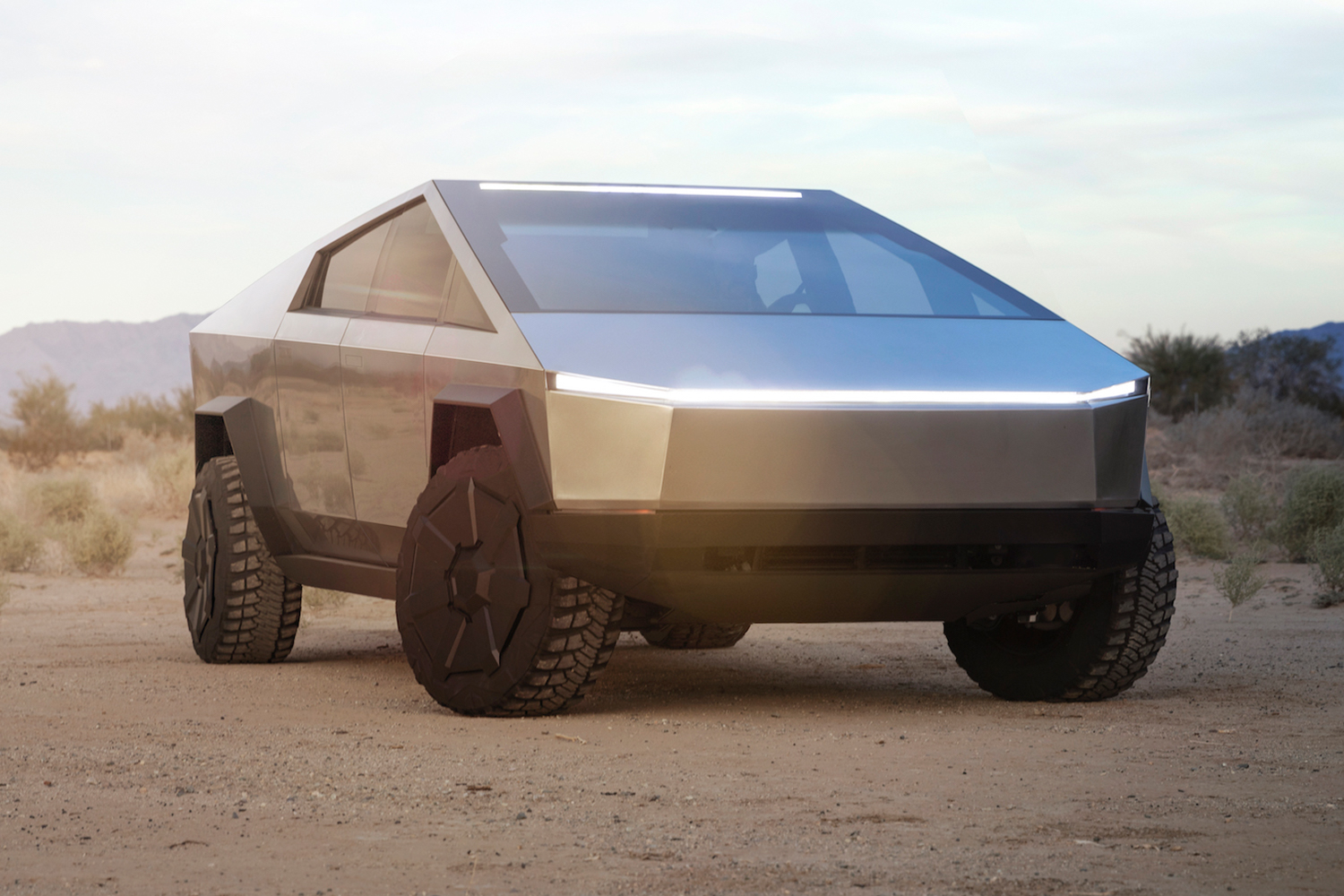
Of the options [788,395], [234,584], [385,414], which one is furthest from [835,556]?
[234,584]

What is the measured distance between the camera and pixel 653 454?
4.65m

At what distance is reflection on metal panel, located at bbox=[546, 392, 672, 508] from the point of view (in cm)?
465

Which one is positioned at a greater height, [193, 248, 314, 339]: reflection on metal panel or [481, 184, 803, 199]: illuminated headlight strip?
[481, 184, 803, 199]: illuminated headlight strip

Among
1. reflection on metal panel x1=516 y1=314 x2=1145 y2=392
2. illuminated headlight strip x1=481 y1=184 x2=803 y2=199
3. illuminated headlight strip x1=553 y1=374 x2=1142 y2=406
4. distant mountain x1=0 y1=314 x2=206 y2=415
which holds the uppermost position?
illuminated headlight strip x1=481 y1=184 x2=803 y2=199

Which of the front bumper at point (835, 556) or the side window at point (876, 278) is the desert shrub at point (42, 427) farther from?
the front bumper at point (835, 556)

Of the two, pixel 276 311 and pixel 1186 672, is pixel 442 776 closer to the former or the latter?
pixel 276 311

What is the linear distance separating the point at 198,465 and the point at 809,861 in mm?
4764

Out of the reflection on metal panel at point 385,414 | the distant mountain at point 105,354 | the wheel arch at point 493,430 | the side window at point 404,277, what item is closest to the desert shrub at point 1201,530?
the side window at point 404,277

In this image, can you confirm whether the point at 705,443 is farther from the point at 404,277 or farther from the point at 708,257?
the point at 404,277

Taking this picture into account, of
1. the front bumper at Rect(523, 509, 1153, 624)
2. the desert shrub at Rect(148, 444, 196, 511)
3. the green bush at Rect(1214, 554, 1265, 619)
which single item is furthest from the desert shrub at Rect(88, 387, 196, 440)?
the front bumper at Rect(523, 509, 1153, 624)

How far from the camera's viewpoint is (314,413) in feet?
20.7

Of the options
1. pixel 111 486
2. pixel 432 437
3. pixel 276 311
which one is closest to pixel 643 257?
pixel 432 437

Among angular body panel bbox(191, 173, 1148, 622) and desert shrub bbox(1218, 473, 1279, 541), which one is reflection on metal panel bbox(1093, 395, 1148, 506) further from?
desert shrub bbox(1218, 473, 1279, 541)

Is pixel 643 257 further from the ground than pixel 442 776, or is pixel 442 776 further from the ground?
pixel 643 257
